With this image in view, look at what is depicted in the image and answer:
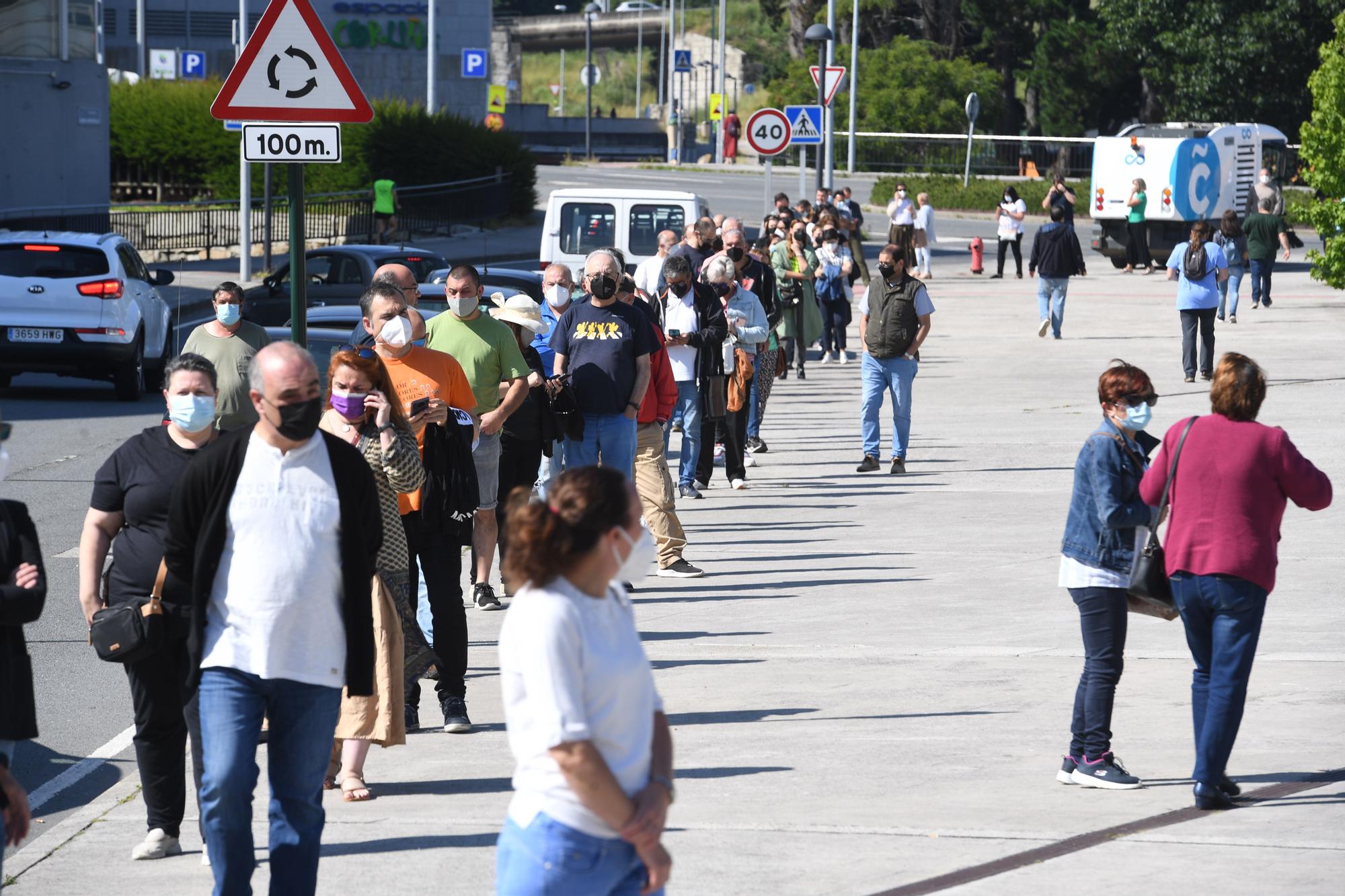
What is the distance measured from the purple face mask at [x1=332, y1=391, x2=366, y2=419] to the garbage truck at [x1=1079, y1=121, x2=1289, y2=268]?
1308 inches

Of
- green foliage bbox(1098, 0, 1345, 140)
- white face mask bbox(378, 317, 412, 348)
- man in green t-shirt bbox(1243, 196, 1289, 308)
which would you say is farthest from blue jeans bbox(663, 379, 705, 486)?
green foliage bbox(1098, 0, 1345, 140)

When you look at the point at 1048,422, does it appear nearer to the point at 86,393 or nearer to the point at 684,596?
the point at 684,596

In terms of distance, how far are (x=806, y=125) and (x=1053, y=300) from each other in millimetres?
4200

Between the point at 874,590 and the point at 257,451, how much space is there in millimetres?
6313

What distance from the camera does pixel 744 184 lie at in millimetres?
61906

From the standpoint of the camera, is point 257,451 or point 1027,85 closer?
point 257,451

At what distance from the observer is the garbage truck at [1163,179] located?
3834 cm

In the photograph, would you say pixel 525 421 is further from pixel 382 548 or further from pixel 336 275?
pixel 336 275

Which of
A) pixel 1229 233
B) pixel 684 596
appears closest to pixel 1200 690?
pixel 684 596

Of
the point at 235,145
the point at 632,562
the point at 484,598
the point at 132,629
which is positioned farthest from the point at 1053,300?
the point at 235,145

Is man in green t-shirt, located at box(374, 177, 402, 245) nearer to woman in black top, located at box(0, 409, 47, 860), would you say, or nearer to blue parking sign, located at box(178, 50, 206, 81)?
blue parking sign, located at box(178, 50, 206, 81)

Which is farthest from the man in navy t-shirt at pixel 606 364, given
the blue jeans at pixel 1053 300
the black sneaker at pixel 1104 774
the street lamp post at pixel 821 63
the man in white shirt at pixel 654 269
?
the street lamp post at pixel 821 63

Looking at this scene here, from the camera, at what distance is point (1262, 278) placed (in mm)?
30172

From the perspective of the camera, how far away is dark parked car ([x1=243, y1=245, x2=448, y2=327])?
2067cm
